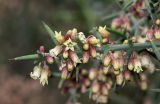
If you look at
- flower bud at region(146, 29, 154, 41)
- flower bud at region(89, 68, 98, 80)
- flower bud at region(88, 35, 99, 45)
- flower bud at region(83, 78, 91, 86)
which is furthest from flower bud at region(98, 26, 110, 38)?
flower bud at region(83, 78, 91, 86)

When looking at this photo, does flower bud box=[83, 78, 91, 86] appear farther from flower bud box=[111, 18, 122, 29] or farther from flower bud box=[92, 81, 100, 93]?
flower bud box=[111, 18, 122, 29]

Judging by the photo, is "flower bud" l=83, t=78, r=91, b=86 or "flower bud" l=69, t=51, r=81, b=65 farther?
"flower bud" l=83, t=78, r=91, b=86

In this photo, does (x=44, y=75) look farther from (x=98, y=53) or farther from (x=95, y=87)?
(x=95, y=87)

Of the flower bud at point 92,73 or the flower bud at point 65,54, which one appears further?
the flower bud at point 92,73

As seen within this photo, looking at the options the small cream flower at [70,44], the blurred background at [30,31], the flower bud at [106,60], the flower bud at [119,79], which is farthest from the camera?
the blurred background at [30,31]

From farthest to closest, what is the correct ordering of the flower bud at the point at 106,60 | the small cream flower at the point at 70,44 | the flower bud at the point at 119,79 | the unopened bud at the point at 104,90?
1. the unopened bud at the point at 104,90
2. the flower bud at the point at 119,79
3. the flower bud at the point at 106,60
4. the small cream flower at the point at 70,44

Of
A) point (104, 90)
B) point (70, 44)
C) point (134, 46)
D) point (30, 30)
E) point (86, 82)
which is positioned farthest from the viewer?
point (30, 30)

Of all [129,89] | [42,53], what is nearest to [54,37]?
[42,53]

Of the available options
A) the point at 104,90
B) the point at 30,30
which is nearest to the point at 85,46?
the point at 104,90

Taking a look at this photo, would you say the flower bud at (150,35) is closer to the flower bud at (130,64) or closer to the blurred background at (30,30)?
the flower bud at (130,64)

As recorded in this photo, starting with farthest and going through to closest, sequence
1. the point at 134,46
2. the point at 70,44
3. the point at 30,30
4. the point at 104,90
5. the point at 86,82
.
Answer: the point at 30,30
the point at 86,82
the point at 104,90
the point at 134,46
the point at 70,44

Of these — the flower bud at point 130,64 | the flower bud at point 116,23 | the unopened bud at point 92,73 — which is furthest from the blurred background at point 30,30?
the flower bud at point 130,64
